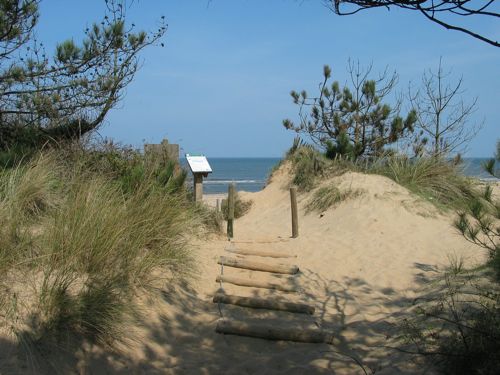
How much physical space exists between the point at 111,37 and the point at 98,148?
196 cm

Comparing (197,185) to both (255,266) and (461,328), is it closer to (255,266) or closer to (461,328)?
(255,266)

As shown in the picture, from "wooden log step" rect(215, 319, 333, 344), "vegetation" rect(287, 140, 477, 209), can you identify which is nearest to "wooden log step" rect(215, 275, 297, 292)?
"wooden log step" rect(215, 319, 333, 344)

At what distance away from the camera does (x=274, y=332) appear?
496cm

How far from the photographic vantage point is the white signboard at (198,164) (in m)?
9.48

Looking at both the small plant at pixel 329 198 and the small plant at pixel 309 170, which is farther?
the small plant at pixel 309 170

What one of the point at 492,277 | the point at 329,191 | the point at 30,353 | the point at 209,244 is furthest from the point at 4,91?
the point at 492,277

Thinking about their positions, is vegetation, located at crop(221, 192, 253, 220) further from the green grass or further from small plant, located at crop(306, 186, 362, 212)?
the green grass

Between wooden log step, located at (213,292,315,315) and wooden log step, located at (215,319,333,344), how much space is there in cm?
74

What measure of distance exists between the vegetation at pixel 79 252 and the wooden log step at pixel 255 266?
0.70 metres

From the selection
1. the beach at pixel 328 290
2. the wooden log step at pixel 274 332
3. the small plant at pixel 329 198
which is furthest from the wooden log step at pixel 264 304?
the small plant at pixel 329 198

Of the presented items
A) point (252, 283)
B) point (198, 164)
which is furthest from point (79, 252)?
point (198, 164)

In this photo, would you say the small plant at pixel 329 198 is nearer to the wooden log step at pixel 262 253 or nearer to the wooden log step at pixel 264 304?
the wooden log step at pixel 262 253

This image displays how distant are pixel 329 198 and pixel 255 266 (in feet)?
14.6

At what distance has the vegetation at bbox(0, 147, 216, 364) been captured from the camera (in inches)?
159
